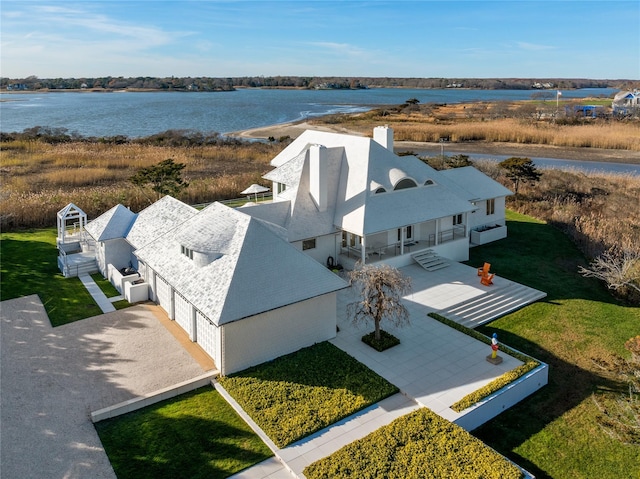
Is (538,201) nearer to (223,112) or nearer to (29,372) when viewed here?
(29,372)

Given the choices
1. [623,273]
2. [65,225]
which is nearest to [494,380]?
[623,273]

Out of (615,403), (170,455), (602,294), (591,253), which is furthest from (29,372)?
(591,253)

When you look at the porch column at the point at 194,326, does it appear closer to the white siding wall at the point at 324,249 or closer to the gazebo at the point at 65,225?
the white siding wall at the point at 324,249

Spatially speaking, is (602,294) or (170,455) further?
(602,294)

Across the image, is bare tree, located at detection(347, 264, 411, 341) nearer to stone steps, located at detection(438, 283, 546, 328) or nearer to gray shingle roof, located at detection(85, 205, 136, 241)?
stone steps, located at detection(438, 283, 546, 328)

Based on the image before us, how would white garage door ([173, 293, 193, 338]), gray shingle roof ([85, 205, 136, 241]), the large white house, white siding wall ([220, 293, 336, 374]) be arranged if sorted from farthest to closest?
gray shingle roof ([85, 205, 136, 241]), white garage door ([173, 293, 193, 338]), the large white house, white siding wall ([220, 293, 336, 374])

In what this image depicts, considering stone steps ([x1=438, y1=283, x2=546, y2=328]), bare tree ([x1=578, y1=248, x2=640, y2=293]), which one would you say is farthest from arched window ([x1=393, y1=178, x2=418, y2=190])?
bare tree ([x1=578, y1=248, x2=640, y2=293])

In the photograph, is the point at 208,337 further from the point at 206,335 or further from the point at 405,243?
the point at 405,243
